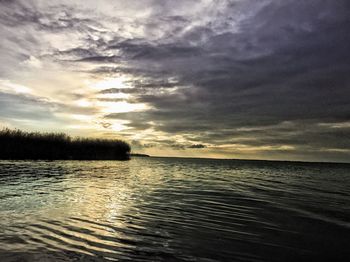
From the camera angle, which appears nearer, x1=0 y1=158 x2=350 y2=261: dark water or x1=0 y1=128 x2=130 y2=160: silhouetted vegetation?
x1=0 y1=158 x2=350 y2=261: dark water

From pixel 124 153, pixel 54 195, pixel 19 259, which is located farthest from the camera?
pixel 124 153

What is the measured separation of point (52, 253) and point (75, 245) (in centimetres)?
87

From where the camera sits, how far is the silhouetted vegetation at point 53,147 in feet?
232

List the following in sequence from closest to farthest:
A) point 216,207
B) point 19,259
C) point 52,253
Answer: point 19,259 → point 52,253 → point 216,207

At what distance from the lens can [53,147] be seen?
267ft

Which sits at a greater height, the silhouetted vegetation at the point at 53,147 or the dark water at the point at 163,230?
the silhouetted vegetation at the point at 53,147

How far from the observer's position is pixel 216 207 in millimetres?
17172

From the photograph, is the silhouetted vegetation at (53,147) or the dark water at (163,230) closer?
the dark water at (163,230)

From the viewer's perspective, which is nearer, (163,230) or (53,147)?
(163,230)

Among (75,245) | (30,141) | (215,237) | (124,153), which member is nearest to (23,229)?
(75,245)

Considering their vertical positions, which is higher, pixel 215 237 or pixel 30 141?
pixel 30 141

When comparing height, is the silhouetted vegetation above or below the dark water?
above

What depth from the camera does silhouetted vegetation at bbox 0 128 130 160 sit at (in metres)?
70.6

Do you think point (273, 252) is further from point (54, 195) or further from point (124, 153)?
point (124, 153)
